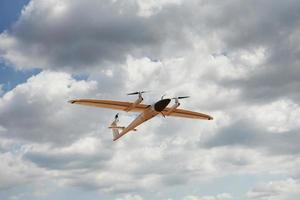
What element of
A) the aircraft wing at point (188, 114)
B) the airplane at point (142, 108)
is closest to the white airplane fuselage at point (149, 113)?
the airplane at point (142, 108)

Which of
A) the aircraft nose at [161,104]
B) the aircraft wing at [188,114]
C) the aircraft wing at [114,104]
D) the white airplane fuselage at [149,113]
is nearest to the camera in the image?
the aircraft nose at [161,104]

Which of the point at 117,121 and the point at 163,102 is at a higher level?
the point at 117,121

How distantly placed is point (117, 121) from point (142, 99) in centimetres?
3432

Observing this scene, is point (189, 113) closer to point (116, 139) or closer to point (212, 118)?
point (212, 118)

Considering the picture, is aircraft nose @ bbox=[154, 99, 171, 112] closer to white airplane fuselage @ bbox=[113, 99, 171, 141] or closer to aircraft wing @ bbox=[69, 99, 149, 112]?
white airplane fuselage @ bbox=[113, 99, 171, 141]

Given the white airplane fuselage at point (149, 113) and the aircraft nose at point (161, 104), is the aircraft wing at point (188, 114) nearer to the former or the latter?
the white airplane fuselage at point (149, 113)

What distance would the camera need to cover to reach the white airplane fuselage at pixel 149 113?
8756cm

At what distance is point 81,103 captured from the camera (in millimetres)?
94500

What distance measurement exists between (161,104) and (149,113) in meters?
7.60

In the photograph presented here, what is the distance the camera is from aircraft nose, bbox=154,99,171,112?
86688mm

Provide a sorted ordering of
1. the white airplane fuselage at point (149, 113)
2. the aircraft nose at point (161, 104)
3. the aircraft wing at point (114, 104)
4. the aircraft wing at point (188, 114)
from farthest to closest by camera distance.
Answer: the aircraft wing at point (188, 114) → the aircraft wing at point (114, 104) → the white airplane fuselage at point (149, 113) → the aircraft nose at point (161, 104)

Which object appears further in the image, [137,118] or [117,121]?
[117,121]

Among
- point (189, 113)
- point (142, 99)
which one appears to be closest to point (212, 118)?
point (189, 113)

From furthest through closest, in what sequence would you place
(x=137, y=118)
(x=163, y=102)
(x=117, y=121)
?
(x=117, y=121) → (x=137, y=118) → (x=163, y=102)
